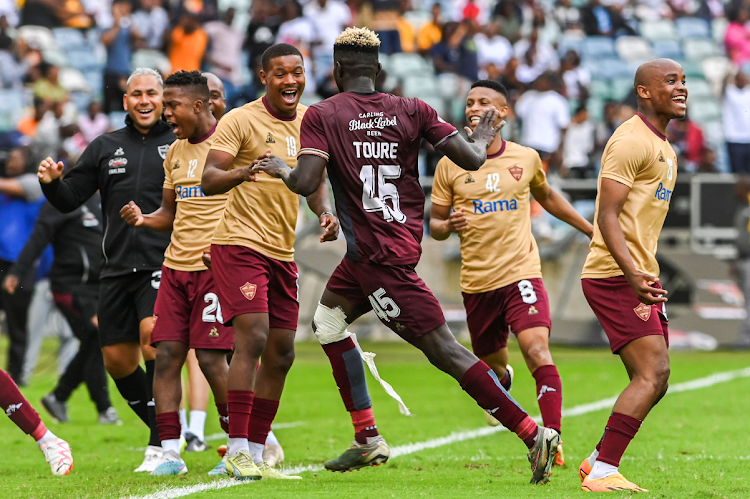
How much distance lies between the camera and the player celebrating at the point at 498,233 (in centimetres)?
779

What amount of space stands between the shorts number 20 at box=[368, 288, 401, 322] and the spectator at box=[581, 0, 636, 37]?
19.8 metres

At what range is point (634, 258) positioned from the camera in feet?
19.9

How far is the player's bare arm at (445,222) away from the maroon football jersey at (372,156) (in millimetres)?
1119

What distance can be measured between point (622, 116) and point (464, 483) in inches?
569

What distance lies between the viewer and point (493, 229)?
7.98 m

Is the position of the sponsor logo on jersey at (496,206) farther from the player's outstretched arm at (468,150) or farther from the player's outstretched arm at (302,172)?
the player's outstretched arm at (302,172)

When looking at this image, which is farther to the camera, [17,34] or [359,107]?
[17,34]

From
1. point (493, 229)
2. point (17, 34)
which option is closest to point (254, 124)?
point (493, 229)

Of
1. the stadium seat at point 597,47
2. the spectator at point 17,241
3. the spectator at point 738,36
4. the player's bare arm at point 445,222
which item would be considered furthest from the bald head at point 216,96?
the spectator at point 738,36

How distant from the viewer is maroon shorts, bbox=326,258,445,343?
596cm

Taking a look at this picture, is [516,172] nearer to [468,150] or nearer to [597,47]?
[468,150]

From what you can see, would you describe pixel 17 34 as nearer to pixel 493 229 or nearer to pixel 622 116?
pixel 622 116

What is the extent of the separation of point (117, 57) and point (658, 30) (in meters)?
12.6

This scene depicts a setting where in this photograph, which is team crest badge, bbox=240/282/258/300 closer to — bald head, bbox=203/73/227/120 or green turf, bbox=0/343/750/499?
green turf, bbox=0/343/750/499
